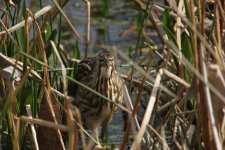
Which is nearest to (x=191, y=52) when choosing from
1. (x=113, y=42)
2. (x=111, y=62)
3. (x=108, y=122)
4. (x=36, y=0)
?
(x=111, y=62)

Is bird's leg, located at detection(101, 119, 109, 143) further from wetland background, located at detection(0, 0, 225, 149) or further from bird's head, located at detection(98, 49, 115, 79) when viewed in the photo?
bird's head, located at detection(98, 49, 115, 79)

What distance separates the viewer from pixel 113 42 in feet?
24.9

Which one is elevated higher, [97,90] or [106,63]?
[106,63]

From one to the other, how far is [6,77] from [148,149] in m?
0.99

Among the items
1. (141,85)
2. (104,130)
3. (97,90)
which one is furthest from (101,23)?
(141,85)

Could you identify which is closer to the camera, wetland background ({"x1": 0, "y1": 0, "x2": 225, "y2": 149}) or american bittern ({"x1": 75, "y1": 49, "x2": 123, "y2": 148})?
wetland background ({"x1": 0, "y1": 0, "x2": 225, "y2": 149})

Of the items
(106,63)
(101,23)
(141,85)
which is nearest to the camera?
(141,85)

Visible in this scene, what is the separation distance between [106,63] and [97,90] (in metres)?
0.34

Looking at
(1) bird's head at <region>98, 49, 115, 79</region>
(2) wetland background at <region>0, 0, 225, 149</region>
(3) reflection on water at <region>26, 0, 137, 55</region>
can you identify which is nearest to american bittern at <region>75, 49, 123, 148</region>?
(1) bird's head at <region>98, 49, 115, 79</region>

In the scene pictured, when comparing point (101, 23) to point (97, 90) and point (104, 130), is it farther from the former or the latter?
point (104, 130)

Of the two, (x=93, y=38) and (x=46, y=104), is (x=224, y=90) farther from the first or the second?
(x=93, y=38)

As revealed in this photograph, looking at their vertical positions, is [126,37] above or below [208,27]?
below

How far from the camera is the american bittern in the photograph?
216 inches

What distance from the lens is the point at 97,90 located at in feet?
18.2
